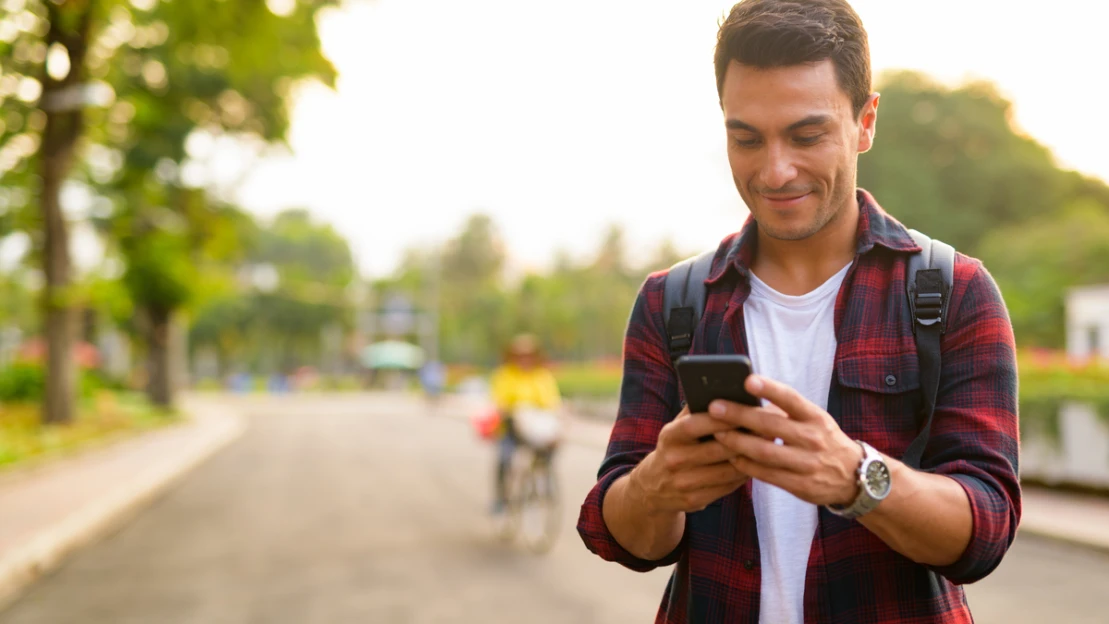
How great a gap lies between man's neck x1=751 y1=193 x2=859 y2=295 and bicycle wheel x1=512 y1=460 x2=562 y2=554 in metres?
7.71

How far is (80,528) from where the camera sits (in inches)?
382

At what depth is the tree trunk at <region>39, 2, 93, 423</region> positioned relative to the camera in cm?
1877

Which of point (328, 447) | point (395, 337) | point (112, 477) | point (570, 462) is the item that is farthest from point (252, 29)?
point (395, 337)

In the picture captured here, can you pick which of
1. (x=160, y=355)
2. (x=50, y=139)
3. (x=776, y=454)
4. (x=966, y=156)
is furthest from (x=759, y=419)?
(x=966, y=156)

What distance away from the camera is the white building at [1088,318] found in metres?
21.5

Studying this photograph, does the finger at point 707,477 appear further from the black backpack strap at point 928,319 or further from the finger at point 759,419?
the black backpack strap at point 928,319

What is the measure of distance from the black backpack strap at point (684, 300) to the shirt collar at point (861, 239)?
27 mm

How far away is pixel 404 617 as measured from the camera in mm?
6449

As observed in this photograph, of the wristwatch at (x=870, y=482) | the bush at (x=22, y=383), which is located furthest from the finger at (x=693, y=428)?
the bush at (x=22, y=383)

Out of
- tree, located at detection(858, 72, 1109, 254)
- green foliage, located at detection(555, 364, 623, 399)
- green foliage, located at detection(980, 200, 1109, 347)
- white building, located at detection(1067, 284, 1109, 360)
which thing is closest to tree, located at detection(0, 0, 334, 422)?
green foliage, located at detection(555, 364, 623, 399)

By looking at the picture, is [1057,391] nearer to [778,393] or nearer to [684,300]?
[684,300]

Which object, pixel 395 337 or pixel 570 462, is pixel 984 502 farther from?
pixel 395 337

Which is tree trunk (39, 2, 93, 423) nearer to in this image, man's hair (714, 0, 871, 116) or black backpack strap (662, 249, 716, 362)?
black backpack strap (662, 249, 716, 362)

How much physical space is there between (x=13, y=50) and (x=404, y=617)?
50.3 ft
